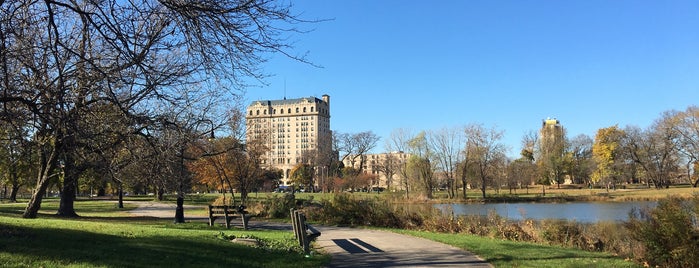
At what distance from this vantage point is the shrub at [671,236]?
29.9 ft

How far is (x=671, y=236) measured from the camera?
9.39 metres

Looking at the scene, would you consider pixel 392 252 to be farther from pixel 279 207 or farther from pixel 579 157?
pixel 579 157

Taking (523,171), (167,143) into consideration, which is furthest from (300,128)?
(167,143)

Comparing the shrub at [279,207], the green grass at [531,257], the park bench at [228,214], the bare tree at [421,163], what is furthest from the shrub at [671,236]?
the bare tree at [421,163]

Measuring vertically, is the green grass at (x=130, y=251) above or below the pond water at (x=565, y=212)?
above

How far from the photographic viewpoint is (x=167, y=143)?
12734mm

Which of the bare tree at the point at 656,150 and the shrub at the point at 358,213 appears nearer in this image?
the shrub at the point at 358,213

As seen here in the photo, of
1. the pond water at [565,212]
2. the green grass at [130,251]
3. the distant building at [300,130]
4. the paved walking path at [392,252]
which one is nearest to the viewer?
the green grass at [130,251]

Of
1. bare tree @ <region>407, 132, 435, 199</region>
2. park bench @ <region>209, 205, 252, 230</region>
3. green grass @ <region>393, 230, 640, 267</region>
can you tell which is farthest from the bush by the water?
bare tree @ <region>407, 132, 435, 199</region>

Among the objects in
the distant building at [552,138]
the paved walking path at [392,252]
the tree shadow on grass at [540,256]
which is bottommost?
the tree shadow on grass at [540,256]

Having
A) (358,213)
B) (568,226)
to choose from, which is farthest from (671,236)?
(358,213)

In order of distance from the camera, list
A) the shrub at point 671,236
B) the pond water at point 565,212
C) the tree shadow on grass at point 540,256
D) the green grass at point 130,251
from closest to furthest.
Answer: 1. the green grass at point 130,251
2. the shrub at point 671,236
3. the tree shadow on grass at point 540,256
4. the pond water at point 565,212

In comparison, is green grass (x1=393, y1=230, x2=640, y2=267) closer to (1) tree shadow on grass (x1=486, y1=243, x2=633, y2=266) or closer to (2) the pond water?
(1) tree shadow on grass (x1=486, y1=243, x2=633, y2=266)

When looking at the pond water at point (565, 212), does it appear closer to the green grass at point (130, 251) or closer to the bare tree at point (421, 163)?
the green grass at point (130, 251)
